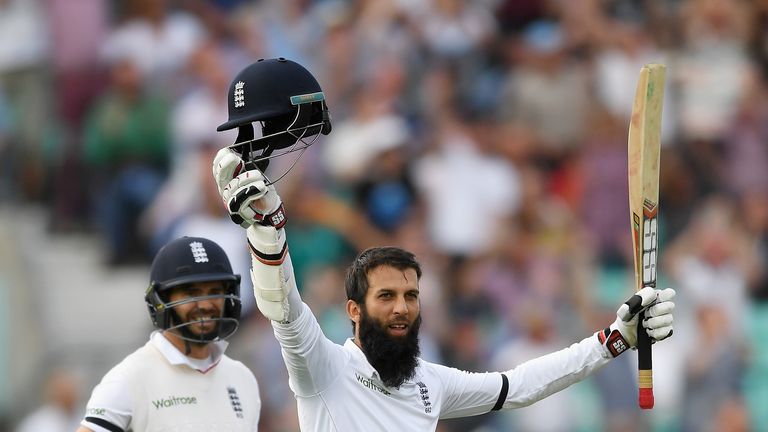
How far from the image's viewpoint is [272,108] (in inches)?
216

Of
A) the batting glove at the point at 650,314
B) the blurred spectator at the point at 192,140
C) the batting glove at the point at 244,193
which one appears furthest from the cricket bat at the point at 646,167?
the blurred spectator at the point at 192,140

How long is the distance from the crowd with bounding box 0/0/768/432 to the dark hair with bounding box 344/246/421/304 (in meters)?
5.09

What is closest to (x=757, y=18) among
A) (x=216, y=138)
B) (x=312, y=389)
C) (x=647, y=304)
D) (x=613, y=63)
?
(x=613, y=63)

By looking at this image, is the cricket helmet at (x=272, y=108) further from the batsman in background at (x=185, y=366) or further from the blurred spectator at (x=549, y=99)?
the blurred spectator at (x=549, y=99)

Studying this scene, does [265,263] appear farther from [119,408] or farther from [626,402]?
[626,402]

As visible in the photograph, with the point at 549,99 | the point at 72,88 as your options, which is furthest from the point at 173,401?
the point at 72,88

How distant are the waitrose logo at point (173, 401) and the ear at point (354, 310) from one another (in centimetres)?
87

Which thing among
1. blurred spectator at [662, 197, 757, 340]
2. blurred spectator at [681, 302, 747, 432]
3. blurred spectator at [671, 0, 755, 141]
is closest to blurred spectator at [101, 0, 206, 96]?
blurred spectator at [671, 0, 755, 141]

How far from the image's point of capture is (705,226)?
39.9 feet

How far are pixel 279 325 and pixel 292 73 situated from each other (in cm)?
96

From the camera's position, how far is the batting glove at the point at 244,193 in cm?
521

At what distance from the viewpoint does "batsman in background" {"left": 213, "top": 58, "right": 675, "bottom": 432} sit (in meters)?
5.36

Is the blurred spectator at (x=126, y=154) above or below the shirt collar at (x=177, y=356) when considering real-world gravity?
above

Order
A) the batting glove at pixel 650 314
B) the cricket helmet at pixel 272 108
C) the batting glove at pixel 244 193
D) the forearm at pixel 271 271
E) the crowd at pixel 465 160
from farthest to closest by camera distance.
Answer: the crowd at pixel 465 160
the batting glove at pixel 650 314
the cricket helmet at pixel 272 108
the forearm at pixel 271 271
the batting glove at pixel 244 193
